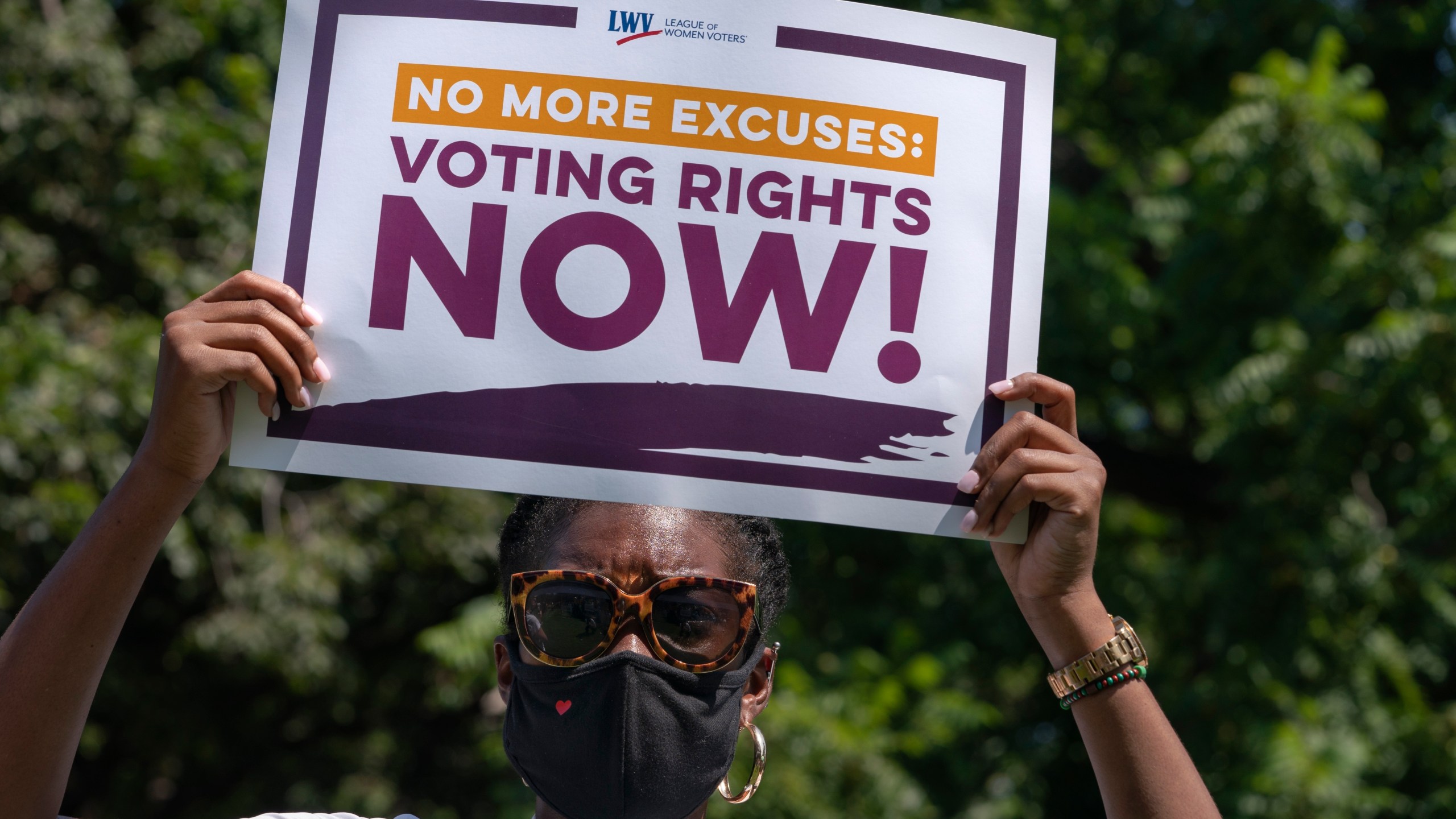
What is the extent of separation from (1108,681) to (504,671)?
3.42ft

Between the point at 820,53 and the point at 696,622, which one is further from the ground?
the point at 820,53

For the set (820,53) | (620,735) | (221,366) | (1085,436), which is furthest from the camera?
(1085,436)

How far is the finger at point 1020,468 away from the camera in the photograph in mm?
1877

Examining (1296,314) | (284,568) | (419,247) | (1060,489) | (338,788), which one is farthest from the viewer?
(338,788)

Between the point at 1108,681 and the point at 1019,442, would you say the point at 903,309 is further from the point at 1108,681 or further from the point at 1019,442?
the point at 1108,681

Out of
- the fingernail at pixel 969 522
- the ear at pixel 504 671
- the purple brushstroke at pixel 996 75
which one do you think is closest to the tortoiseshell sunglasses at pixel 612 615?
the ear at pixel 504 671

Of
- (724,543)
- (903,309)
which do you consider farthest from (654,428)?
(903,309)

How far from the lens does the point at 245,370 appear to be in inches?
71.0

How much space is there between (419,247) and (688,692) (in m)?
0.87

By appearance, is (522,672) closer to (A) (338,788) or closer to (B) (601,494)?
(B) (601,494)

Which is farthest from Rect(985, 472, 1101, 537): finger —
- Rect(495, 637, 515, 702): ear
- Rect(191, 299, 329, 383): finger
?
Rect(191, 299, 329, 383): finger

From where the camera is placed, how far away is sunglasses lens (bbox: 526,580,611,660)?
2018 mm

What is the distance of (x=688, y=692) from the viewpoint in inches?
80.6

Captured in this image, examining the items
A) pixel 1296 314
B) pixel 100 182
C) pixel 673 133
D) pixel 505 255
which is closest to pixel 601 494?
pixel 505 255
